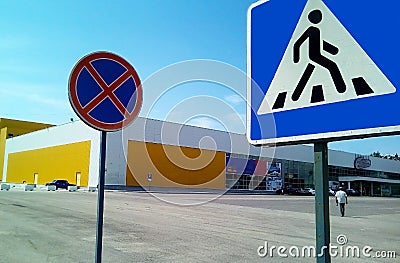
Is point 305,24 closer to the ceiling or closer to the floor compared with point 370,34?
closer to the ceiling

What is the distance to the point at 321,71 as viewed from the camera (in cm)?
180

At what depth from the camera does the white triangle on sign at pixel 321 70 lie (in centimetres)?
167

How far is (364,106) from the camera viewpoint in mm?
1667

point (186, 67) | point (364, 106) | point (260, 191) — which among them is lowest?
point (260, 191)

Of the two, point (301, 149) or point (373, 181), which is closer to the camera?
point (301, 149)

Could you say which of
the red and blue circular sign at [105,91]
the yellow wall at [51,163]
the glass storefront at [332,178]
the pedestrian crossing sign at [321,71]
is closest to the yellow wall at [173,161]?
the red and blue circular sign at [105,91]

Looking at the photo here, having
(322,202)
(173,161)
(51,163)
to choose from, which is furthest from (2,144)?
(322,202)

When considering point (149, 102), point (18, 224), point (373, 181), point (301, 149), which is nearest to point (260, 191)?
point (301, 149)

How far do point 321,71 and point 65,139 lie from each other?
57.7 m

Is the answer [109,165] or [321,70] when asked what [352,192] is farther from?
[321,70]

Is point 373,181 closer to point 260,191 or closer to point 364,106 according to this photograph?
point 260,191

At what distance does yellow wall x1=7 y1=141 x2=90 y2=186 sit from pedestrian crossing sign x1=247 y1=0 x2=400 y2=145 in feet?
167

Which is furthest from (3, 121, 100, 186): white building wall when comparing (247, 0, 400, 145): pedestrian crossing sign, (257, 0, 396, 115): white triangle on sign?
(257, 0, 396, 115): white triangle on sign

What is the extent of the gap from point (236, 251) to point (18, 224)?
692cm
